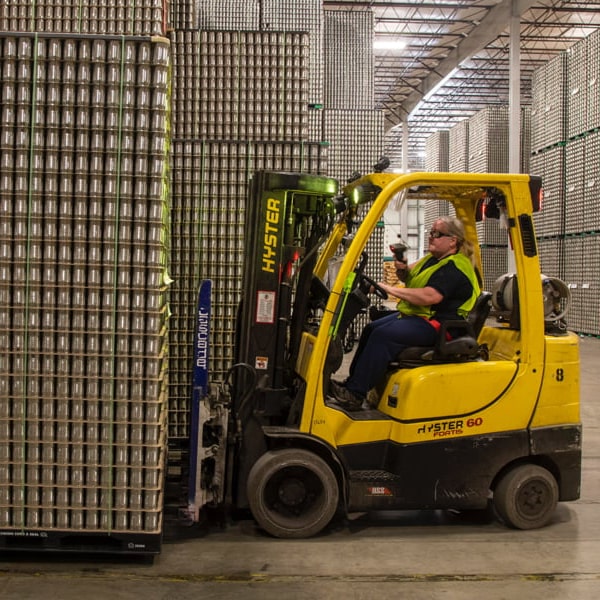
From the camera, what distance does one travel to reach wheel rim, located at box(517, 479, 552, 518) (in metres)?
4.17

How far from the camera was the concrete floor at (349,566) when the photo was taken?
334 centimetres

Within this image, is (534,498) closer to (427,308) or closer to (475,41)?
(427,308)

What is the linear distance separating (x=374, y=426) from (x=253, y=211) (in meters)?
1.40

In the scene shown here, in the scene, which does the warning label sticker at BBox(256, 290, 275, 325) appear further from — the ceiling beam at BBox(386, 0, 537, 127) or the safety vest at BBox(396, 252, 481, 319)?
the ceiling beam at BBox(386, 0, 537, 127)

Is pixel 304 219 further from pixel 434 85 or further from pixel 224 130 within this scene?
pixel 434 85

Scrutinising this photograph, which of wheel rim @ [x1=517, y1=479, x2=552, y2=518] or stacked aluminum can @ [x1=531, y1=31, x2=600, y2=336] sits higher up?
stacked aluminum can @ [x1=531, y1=31, x2=600, y2=336]

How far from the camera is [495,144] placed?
723 inches

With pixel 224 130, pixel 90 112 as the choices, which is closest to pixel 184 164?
pixel 224 130

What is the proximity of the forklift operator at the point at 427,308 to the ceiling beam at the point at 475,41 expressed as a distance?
15877mm

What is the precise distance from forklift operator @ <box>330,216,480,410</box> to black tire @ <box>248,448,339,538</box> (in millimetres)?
437

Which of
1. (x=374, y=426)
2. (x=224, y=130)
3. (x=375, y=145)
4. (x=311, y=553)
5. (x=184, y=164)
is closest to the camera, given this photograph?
(x=311, y=553)

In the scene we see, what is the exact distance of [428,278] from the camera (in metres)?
4.13

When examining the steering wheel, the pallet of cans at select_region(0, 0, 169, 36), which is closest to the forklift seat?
the steering wheel

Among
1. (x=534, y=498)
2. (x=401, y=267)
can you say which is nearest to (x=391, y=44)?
(x=401, y=267)
